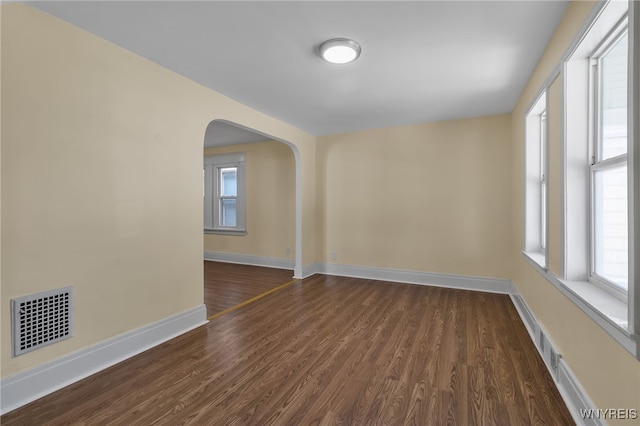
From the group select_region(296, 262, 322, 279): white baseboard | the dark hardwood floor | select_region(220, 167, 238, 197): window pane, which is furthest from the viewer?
select_region(220, 167, 238, 197): window pane

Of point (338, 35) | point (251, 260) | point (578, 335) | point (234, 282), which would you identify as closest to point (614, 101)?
point (578, 335)

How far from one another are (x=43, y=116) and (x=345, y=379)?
2703 mm

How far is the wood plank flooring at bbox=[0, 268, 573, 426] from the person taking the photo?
1695 millimetres

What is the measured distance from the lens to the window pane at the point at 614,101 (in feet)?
5.02

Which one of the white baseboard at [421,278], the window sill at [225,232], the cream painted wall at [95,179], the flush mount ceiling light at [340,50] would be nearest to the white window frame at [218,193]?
the window sill at [225,232]

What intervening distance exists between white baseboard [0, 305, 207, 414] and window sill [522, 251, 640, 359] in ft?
10.1

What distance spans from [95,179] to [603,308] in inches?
129

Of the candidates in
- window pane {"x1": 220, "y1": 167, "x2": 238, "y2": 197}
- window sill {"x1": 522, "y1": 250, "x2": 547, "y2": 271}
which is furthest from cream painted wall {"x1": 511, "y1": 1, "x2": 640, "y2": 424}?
window pane {"x1": 220, "y1": 167, "x2": 238, "y2": 197}

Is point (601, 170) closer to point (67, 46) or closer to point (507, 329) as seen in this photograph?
point (507, 329)

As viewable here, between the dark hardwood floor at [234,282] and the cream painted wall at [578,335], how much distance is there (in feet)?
10.5

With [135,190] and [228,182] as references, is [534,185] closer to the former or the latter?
[135,190]

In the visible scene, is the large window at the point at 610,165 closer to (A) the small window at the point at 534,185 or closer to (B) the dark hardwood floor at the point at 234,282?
(A) the small window at the point at 534,185

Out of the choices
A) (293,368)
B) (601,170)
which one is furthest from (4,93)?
(601,170)

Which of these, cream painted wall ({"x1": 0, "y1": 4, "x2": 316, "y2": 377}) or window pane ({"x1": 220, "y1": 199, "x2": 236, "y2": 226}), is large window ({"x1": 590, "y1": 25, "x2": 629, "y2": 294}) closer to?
cream painted wall ({"x1": 0, "y1": 4, "x2": 316, "y2": 377})
